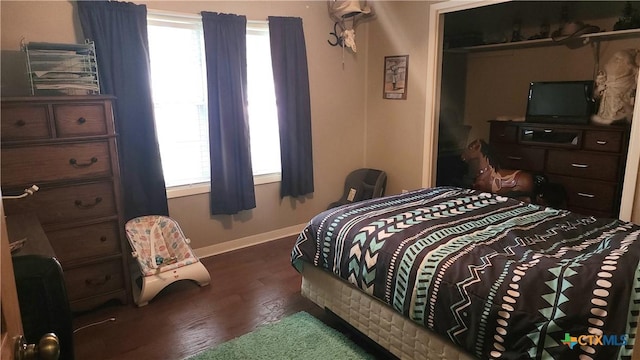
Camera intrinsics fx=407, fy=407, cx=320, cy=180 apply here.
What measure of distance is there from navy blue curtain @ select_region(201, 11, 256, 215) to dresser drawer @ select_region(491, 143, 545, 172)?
2.78 m

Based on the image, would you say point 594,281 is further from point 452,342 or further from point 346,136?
point 346,136

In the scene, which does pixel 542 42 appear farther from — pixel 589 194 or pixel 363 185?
pixel 363 185

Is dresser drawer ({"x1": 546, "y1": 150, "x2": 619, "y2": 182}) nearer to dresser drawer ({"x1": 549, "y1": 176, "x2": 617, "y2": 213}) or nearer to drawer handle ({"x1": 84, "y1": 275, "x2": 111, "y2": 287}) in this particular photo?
dresser drawer ({"x1": 549, "y1": 176, "x2": 617, "y2": 213})

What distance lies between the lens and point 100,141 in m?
2.45

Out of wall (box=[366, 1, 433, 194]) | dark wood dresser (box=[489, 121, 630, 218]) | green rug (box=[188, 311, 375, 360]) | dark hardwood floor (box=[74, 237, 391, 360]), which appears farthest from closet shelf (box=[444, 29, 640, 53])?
green rug (box=[188, 311, 375, 360])

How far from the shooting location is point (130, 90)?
287 cm

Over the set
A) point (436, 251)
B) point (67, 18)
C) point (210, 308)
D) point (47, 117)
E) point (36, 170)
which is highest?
point (67, 18)

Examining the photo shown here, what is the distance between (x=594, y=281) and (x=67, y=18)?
10.6ft

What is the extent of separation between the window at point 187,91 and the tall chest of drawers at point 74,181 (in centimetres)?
72

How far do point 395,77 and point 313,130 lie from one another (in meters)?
0.95

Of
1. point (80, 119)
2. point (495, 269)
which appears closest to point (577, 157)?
point (495, 269)

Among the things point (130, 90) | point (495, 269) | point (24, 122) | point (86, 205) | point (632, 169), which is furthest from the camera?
point (130, 90)

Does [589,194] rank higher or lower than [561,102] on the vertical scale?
lower

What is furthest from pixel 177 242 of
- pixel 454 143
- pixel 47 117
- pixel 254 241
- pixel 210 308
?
pixel 454 143
